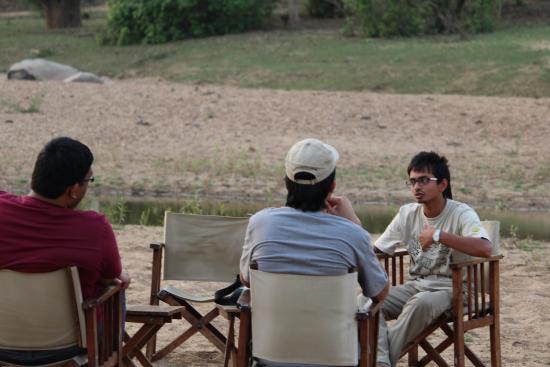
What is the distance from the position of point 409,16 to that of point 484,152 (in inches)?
481

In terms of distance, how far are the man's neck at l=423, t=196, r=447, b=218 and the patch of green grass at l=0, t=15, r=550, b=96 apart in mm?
13397

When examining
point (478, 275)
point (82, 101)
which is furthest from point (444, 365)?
point (82, 101)

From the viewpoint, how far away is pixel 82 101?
1702 cm

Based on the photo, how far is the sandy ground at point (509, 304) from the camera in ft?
20.3

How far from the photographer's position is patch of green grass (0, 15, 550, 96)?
1961 centimetres

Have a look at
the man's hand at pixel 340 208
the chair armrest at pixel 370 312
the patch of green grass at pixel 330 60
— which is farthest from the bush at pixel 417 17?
the chair armrest at pixel 370 312

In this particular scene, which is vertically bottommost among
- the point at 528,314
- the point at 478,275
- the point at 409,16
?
the point at 528,314

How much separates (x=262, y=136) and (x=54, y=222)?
36.0ft

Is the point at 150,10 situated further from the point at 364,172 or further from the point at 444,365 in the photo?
the point at 444,365

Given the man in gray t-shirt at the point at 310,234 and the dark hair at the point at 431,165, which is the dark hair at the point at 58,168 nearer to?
the man in gray t-shirt at the point at 310,234

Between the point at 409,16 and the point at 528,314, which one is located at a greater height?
the point at 409,16

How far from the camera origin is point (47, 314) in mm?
4203

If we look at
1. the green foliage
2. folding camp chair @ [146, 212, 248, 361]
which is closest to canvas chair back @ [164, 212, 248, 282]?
folding camp chair @ [146, 212, 248, 361]

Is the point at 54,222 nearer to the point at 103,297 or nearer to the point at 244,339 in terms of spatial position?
the point at 103,297
